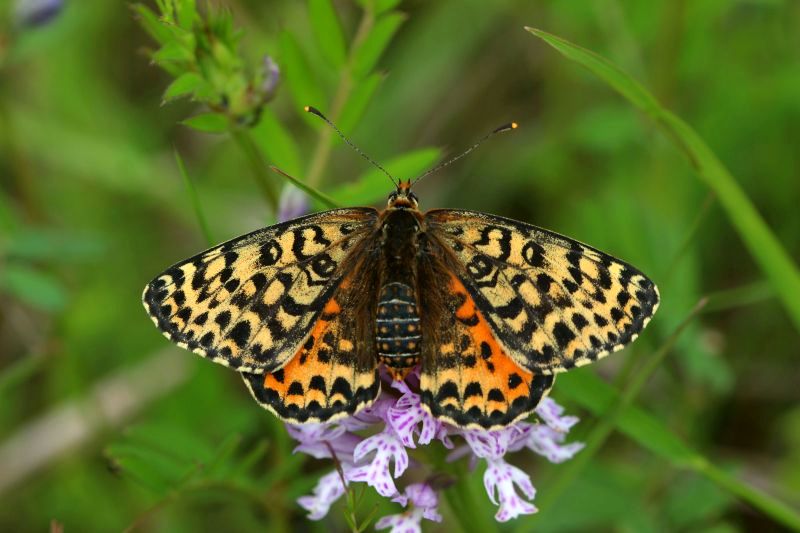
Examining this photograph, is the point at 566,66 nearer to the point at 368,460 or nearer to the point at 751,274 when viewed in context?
the point at 751,274

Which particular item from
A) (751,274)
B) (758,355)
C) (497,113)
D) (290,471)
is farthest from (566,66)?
(290,471)

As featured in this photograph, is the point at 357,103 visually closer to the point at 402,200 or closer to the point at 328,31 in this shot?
the point at 328,31

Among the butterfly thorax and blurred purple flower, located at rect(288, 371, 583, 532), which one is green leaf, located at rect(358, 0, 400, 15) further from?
blurred purple flower, located at rect(288, 371, 583, 532)

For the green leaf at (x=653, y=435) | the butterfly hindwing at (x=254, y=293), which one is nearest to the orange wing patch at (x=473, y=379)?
the butterfly hindwing at (x=254, y=293)

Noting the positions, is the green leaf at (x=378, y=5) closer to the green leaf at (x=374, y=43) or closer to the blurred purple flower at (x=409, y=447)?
the green leaf at (x=374, y=43)

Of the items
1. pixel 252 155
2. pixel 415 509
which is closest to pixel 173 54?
pixel 252 155
